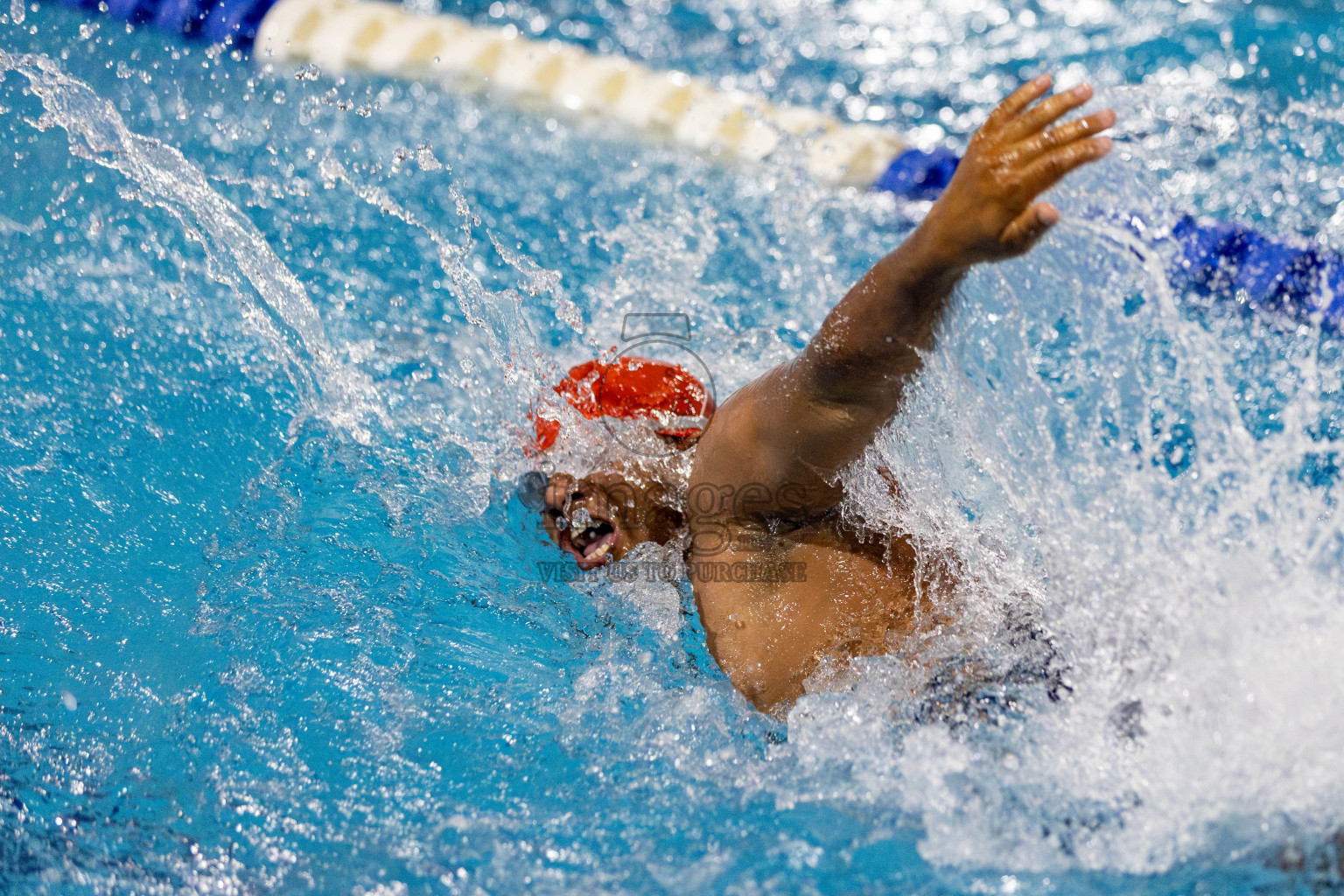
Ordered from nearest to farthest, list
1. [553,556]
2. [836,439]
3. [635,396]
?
[836,439] < [635,396] < [553,556]

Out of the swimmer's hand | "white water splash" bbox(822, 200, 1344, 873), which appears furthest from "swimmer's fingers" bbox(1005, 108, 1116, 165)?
"white water splash" bbox(822, 200, 1344, 873)

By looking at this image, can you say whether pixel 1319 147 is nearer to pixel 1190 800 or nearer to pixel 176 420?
pixel 1190 800

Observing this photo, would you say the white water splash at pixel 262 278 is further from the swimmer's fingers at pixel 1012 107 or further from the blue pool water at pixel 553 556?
the swimmer's fingers at pixel 1012 107

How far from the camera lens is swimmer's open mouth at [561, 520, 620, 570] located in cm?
182

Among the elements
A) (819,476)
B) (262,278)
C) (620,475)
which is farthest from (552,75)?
(819,476)

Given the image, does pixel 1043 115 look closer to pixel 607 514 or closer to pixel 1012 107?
pixel 1012 107

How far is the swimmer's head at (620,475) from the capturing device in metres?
1.84

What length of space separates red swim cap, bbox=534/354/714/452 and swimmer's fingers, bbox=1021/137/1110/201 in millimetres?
921

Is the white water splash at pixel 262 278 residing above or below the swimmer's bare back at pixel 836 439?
below

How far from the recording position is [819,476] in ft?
5.36

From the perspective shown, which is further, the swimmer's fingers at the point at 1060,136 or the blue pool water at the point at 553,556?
the blue pool water at the point at 553,556

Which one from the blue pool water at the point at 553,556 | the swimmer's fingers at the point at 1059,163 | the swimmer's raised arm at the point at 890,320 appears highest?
the swimmer's fingers at the point at 1059,163

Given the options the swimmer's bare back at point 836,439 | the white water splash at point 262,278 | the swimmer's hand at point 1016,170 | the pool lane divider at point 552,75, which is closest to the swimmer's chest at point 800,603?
the swimmer's bare back at point 836,439

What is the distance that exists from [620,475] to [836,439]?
0.48 meters
